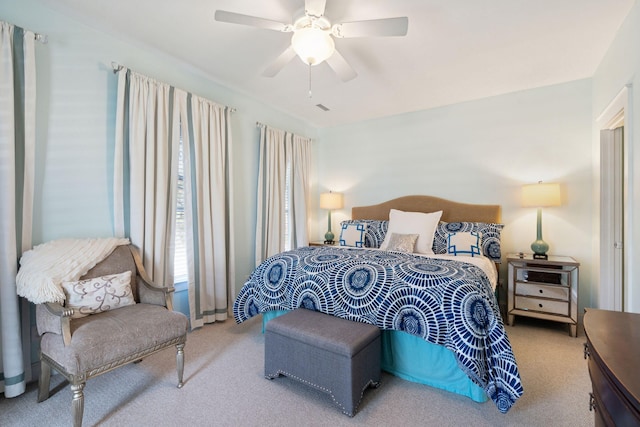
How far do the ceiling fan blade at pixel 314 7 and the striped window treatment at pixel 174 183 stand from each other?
1.66 m

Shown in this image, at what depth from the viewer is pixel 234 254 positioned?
358 cm

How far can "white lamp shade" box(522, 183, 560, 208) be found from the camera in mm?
3131

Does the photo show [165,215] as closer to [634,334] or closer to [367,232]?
[367,232]

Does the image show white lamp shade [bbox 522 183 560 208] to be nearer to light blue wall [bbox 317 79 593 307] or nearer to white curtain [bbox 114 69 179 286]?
light blue wall [bbox 317 79 593 307]

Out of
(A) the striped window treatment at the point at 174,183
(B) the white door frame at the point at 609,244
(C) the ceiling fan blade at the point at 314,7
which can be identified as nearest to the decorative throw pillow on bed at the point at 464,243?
(B) the white door frame at the point at 609,244

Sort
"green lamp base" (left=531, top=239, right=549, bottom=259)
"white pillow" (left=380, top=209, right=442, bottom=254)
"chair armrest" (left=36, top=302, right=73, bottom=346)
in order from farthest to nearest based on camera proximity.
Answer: "white pillow" (left=380, top=209, right=442, bottom=254) < "green lamp base" (left=531, top=239, right=549, bottom=259) < "chair armrest" (left=36, top=302, right=73, bottom=346)

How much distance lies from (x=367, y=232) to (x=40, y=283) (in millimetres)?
3268

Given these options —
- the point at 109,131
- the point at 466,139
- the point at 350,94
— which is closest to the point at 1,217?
the point at 109,131

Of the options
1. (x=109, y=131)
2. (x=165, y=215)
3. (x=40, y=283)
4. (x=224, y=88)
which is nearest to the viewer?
(x=40, y=283)

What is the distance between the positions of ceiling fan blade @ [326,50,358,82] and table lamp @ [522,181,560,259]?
2325 mm

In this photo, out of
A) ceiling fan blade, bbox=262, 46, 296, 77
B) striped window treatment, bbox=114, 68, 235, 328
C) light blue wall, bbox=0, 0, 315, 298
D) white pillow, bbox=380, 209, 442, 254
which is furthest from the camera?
white pillow, bbox=380, 209, 442, 254

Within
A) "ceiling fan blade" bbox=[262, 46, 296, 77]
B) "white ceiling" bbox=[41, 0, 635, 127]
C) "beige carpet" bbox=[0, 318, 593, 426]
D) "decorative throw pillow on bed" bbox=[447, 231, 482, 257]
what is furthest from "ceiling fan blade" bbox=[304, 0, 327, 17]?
"decorative throw pillow on bed" bbox=[447, 231, 482, 257]

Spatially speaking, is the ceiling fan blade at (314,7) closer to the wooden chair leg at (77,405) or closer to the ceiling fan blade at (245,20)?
the ceiling fan blade at (245,20)

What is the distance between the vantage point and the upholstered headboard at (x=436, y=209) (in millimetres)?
3750
